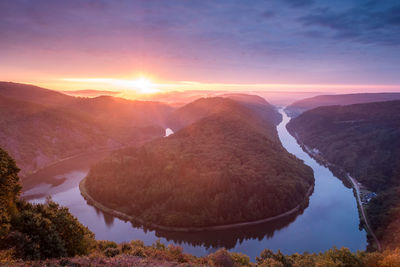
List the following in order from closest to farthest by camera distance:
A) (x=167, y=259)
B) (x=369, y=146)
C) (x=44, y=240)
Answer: (x=44, y=240) < (x=167, y=259) < (x=369, y=146)

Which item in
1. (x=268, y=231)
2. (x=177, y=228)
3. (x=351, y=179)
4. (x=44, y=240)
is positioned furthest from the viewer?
(x=351, y=179)

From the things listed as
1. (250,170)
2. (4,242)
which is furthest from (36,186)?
(4,242)

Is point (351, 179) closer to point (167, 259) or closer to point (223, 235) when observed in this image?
point (223, 235)

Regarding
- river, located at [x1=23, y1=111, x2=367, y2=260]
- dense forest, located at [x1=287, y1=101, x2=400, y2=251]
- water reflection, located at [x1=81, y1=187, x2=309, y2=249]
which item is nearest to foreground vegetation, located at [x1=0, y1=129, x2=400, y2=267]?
river, located at [x1=23, y1=111, x2=367, y2=260]

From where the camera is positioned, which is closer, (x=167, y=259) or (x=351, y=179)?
(x=167, y=259)

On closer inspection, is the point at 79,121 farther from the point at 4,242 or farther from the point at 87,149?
the point at 4,242

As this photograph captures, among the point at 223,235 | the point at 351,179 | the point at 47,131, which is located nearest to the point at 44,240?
the point at 223,235


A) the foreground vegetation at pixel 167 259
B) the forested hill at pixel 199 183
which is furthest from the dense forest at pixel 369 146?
the foreground vegetation at pixel 167 259

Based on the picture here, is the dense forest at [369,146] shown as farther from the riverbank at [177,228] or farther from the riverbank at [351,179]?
the riverbank at [177,228]
